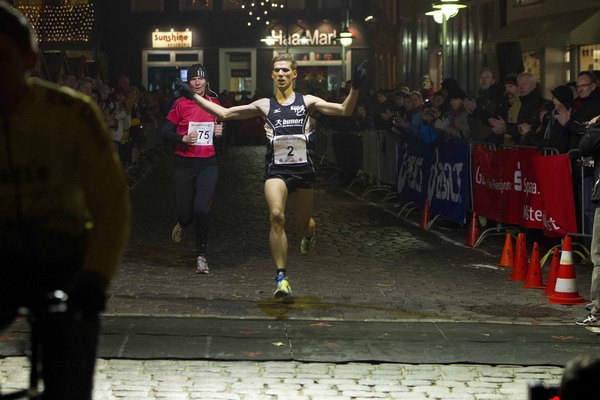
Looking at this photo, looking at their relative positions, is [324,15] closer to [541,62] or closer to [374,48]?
[374,48]

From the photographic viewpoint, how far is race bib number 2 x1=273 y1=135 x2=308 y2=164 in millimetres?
11148

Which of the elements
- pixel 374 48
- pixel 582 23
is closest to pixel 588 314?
pixel 582 23

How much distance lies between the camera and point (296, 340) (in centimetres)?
884

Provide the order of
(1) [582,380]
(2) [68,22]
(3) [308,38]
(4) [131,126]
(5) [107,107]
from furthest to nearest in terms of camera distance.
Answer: (3) [308,38] < (2) [68,22] < (4) [131,126] < (5) [107,107] < (1) [582,380]

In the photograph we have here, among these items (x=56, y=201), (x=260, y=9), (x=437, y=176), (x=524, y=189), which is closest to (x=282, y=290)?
(x=524, y=189)

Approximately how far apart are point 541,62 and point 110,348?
810 inches

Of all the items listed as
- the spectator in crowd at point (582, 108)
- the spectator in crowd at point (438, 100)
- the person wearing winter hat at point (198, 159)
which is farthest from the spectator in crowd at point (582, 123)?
the spectator in crowd at point (438, 100)

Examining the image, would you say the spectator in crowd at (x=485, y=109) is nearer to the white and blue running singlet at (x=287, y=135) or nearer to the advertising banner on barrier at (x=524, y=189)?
the advertising banner on barrier at (x=524, y=189)

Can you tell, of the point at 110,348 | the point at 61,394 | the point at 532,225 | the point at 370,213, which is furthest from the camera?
the point at 370,213

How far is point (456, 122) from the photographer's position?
728 inches

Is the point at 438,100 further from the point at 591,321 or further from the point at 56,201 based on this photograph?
the point at 56,201

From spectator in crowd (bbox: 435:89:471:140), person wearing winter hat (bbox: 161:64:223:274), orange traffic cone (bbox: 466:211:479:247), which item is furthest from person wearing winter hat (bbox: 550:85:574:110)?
spectator in crowd (bbox: 435:89:471:140)

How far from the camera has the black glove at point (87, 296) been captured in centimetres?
347

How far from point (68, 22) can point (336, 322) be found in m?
44.2
